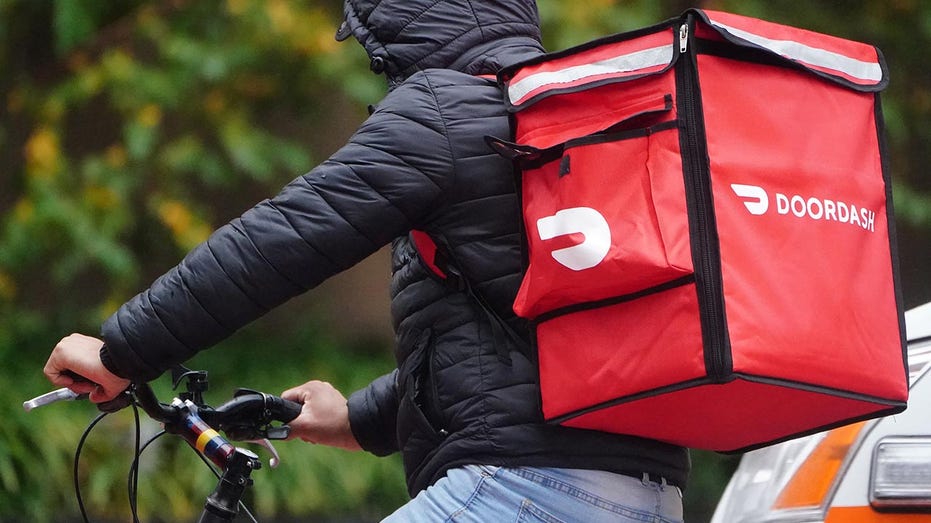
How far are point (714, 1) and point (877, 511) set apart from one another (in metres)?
5.37

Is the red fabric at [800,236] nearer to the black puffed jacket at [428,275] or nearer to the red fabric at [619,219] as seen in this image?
the red fabric at [619,219]

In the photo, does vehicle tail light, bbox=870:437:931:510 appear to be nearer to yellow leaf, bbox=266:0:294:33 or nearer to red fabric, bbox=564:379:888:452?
red fabric, bbox=564:379:888:452

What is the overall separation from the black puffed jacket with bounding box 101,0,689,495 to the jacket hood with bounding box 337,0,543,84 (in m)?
0.11

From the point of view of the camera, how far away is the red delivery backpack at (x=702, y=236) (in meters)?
2.23

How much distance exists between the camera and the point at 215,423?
2.91 m

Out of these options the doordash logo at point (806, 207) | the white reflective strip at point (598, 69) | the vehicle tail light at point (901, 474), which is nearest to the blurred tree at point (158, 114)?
the vehicle tail light at point (901, 474)

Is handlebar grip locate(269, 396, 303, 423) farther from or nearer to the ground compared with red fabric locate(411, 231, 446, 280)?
nearer to the ground

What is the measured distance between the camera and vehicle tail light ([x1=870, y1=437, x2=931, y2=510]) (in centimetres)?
303

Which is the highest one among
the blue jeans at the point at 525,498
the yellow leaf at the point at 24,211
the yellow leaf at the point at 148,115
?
the yellow leaf at the point at 148,115

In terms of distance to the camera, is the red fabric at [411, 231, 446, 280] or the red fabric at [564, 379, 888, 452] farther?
the red fabric at [411, 231, 446, 280]

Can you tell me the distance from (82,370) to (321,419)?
0.76 m

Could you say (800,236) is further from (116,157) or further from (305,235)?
(116,157)

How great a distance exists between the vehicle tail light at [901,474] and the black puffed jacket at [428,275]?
75 centimetres

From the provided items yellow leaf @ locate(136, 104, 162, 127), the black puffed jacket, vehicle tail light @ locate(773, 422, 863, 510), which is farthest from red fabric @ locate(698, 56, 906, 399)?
yellow leaf @ locate(136, 104, 162, 127)
